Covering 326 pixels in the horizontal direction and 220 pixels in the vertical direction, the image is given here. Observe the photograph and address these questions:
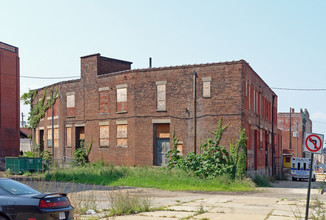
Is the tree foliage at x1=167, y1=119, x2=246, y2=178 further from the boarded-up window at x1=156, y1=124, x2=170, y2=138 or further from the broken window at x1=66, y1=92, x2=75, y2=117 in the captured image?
the broken window at x1=66, y1=92, x2=75, y2=117

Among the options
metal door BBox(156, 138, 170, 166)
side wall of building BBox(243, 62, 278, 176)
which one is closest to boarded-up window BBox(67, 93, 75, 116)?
metal door BBox(156, 138, 170, 166)

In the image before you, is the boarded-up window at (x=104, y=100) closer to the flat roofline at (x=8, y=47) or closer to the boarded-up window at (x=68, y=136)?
the boarded-up window at (x=68, y=136)

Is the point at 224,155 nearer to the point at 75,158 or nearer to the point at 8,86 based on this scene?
the point at 75,158

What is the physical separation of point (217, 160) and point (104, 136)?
10.7 m

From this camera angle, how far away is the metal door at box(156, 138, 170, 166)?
29.8m

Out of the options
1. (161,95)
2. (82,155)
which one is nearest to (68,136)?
(82,155)

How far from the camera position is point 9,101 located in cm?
3584

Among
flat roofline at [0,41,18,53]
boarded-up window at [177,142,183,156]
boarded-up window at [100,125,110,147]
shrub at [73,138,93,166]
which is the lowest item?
shrub at [73,138,93,166]

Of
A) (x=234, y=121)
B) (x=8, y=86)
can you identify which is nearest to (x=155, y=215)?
(x=234, y=121)

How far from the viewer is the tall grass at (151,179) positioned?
78.6 feet

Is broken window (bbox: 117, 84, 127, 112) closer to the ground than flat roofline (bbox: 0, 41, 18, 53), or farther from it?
closer to the ground

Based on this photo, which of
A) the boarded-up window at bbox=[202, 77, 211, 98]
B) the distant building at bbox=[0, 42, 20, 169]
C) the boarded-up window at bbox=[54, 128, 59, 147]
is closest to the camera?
the boarded-up window at bbox=[202, 77, 211, 98]

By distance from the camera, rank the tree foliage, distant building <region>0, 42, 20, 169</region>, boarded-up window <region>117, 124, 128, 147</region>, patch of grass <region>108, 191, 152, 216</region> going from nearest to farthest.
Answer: patch of grass <region>108, 191, 152, 216</region> → the tree foliage → boarded-up window <region>117, 124, 128, 147</region> → distant building <region>0, 42, 20, 169</region>

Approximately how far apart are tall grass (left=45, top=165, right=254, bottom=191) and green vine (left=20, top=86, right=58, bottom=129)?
11372 millimetres
